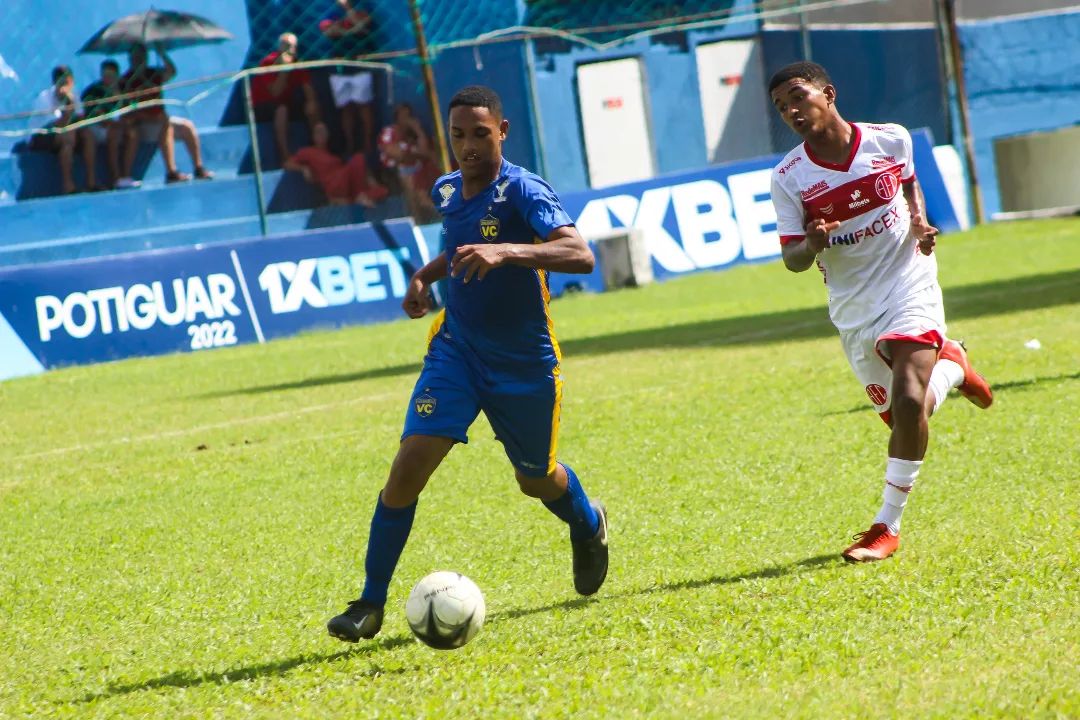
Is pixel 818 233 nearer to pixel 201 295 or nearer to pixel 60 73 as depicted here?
pixel 201 295

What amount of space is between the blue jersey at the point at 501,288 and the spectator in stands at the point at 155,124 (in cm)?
1907

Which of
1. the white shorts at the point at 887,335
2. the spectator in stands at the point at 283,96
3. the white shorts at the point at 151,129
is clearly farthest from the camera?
the spectator in stands at the point at 283,96

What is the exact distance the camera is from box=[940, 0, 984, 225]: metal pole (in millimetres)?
26859

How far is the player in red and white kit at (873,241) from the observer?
6.57 meters

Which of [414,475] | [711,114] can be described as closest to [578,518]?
[414,475]

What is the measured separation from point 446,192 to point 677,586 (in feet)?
5.79

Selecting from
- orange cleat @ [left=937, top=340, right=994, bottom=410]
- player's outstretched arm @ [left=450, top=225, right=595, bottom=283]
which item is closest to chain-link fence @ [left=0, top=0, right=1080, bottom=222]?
orange cleat @ [left=937, top=340, right=994, bottom=410]

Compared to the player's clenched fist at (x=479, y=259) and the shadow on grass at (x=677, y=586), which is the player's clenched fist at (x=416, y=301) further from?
the shadow on grass at (x=677, y=586)

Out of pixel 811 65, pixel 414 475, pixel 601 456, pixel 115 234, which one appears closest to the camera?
pixel 414 475

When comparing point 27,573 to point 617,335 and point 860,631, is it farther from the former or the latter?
point 617,335

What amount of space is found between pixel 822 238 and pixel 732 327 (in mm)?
10108

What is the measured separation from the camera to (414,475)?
5734 mm

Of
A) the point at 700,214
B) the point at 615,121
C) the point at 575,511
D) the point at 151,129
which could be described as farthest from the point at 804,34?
the point at 575,511

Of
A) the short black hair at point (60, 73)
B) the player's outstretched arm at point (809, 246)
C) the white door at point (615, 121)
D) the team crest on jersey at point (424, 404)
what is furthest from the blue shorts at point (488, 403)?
the white door at point (615, 121)
